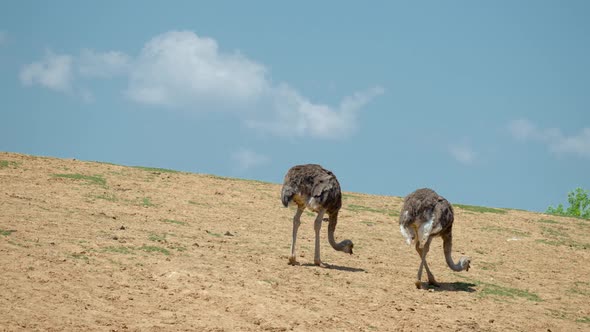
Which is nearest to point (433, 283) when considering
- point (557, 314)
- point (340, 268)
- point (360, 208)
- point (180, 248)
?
point (340, 268)

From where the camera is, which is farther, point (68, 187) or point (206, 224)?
point (68, 187)

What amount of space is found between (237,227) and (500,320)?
7.35 metres

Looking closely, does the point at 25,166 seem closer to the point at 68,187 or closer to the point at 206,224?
the point at 68,187

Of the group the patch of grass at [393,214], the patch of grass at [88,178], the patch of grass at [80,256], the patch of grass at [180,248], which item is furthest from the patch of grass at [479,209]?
the patch of grass at [80,256]

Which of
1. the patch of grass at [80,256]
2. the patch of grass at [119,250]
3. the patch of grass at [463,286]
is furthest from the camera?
the patch of grass at [463,286]

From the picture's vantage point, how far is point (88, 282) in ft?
38.6

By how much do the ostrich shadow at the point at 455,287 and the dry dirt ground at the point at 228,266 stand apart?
56 mm

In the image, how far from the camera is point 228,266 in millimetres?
13625

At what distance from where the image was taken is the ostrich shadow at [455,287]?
1459 centimetres

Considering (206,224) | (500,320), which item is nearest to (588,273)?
(500,320)

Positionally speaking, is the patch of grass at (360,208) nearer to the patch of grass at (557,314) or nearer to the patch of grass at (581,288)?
the patch of grass at (581,288)

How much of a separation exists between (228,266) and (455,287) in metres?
4.53

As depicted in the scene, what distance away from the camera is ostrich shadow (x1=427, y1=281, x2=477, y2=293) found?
47.9 ft

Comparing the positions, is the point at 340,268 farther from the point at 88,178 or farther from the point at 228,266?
the point at 88,178
